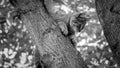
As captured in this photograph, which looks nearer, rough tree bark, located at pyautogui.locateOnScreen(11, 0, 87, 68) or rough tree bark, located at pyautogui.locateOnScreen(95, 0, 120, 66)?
rough tree bark, located at pyautogui.locateOnScreen(11, 0, 87, 68)

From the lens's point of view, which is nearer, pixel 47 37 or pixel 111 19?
pixel 47 37

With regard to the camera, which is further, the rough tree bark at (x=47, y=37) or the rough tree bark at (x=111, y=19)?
the rough tree bark at (x=111, y=19)

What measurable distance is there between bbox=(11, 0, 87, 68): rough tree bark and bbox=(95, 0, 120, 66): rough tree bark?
0.82 feet

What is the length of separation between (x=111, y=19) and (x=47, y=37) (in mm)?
367

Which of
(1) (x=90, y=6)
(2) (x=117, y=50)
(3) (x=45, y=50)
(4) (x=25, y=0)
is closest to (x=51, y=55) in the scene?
(3) (x=45, y=50)

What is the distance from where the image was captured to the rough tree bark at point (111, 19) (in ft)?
Answer: 3.73

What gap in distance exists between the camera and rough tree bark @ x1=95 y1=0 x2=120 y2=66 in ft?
3.73

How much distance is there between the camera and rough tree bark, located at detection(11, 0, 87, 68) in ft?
3.33

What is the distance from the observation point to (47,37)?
104 cm

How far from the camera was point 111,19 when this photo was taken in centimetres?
116

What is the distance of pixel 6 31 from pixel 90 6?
1383 millimetres

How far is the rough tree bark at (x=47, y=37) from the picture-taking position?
3.33 ft

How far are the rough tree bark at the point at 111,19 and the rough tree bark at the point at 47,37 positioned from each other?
249 mm

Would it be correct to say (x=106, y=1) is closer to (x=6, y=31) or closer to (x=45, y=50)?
(x=45, y=50)
